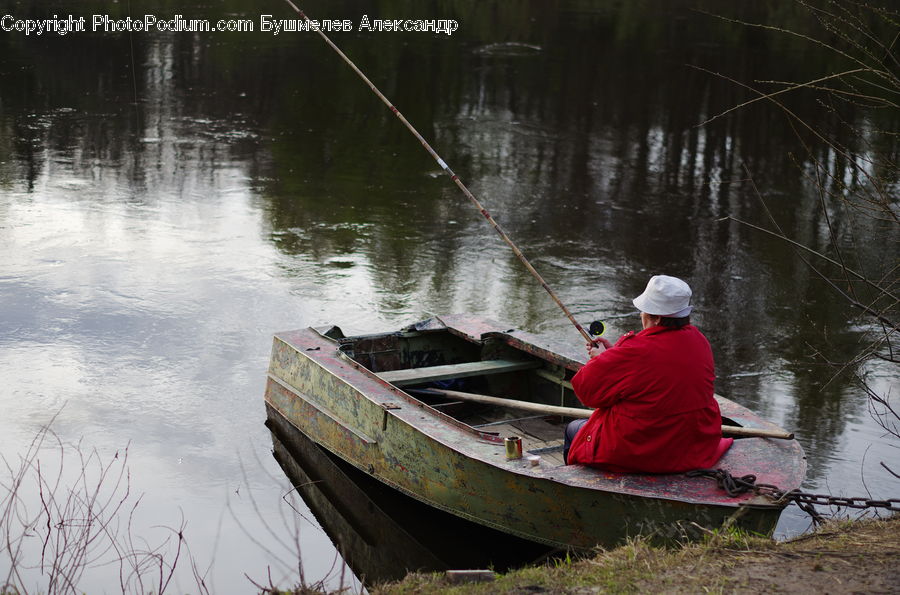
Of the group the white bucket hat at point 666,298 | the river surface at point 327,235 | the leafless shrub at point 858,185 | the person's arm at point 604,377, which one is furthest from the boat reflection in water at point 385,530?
the leafless shrub at point 858,185

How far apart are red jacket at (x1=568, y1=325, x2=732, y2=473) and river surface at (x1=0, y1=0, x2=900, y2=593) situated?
1.04 metres

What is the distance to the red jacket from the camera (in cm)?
482

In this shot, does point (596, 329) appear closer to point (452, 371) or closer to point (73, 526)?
point (452, 371)

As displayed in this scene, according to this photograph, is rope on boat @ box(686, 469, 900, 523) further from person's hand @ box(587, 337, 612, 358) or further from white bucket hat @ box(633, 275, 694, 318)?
person's hand @ box(587, 337, 612, 358)

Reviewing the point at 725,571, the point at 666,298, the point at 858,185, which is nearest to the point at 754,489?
the point at 725,571

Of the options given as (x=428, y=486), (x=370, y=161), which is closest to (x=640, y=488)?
(x=428, y=486)

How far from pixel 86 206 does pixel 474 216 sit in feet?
14.0

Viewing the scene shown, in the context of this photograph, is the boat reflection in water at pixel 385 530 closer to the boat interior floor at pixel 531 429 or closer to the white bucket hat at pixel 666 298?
the boat interior floor at pixel 531 429

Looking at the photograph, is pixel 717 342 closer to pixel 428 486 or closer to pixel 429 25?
pixel 428 486

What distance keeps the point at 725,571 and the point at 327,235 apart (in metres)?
7.52

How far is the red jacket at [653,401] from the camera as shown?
4.82 m

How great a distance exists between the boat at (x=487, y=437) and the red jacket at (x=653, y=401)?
105 millimetres

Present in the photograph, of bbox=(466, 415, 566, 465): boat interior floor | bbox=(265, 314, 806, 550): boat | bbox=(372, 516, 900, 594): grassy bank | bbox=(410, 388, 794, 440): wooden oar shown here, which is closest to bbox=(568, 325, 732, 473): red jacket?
bbox=(265, 314, 806, 550): boat

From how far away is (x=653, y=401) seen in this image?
4848 millimetres
